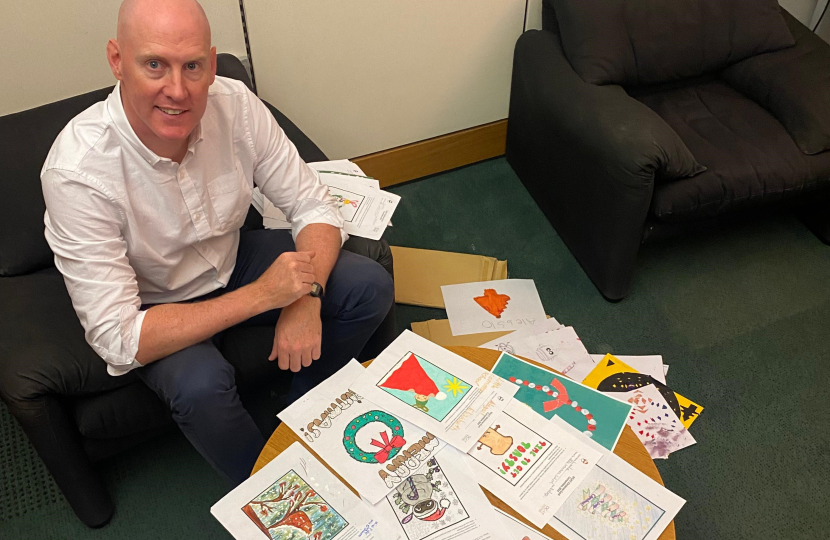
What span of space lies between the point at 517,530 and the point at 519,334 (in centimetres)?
90

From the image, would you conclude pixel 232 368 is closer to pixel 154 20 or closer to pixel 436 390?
pixel 436 390

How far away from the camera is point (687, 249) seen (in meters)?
2.33

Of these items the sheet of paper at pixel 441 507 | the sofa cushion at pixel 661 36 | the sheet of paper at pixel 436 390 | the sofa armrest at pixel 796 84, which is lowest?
the sheet of paper at pixel 441 507

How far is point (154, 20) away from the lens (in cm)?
119

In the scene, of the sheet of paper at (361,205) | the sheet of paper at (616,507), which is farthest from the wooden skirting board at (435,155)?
the sheet of paper at (616,507)

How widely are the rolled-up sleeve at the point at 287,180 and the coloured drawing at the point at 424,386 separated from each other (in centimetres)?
41

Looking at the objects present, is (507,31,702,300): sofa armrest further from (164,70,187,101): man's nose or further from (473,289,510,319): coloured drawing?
(164,70,187,101): man's nose

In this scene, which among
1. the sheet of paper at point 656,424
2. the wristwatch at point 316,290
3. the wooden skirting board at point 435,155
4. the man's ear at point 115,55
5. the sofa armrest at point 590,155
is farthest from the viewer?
the wooden skirting board at point 435,155

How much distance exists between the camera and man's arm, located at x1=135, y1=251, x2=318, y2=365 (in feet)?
4.34

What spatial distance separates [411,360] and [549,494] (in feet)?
1.30

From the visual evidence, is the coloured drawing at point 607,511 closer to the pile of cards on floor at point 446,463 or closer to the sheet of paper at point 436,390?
the pile of cards on floor at point 446,463

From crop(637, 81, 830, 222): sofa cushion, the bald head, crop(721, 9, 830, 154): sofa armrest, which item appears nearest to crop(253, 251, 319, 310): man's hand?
the bald head

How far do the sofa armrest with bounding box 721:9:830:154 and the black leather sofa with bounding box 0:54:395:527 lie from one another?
143 centimetres

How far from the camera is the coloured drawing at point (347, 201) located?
1774 mm
